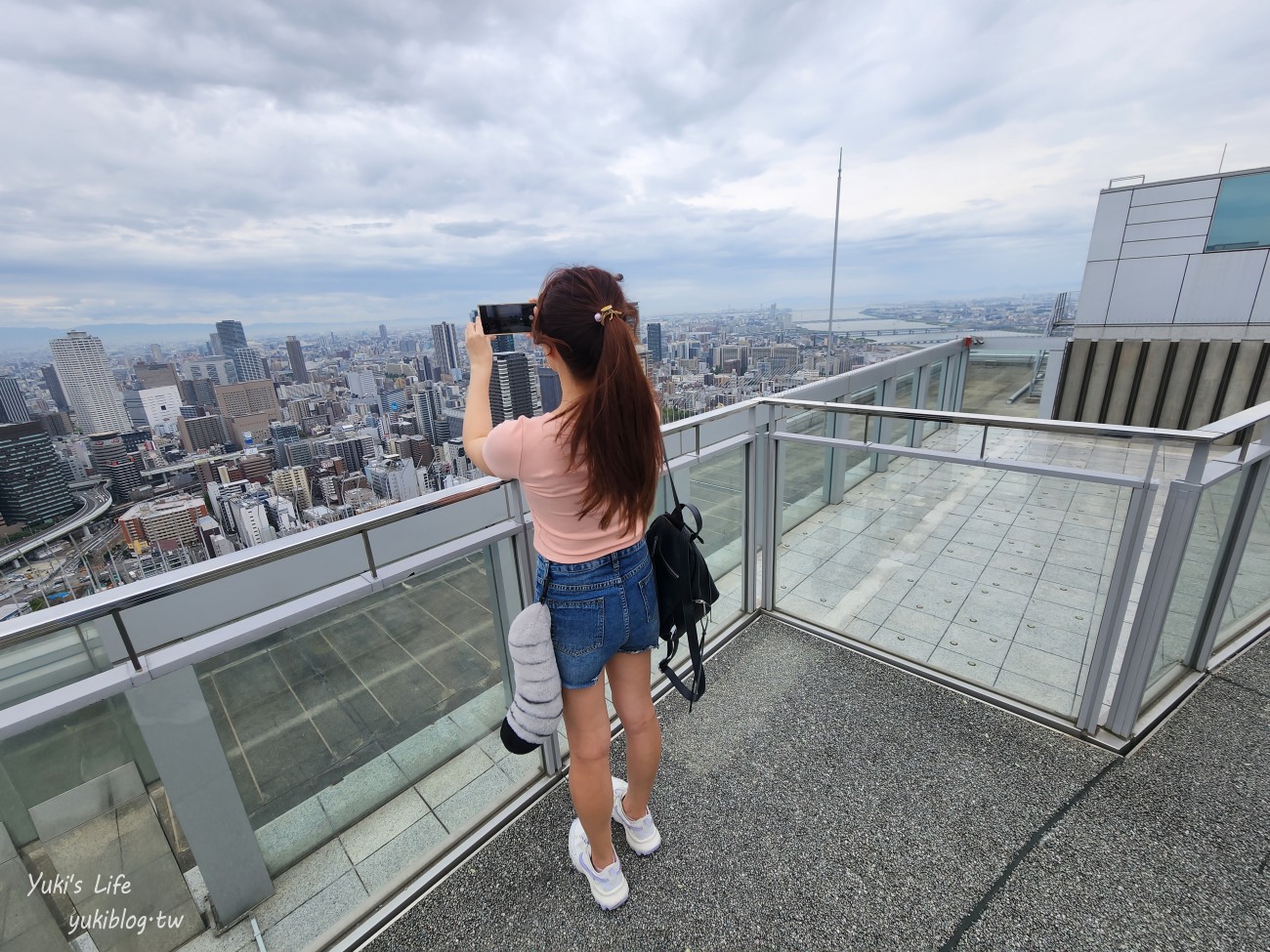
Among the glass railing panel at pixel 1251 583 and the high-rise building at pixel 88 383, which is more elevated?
the high-rise building at pixel 88 383

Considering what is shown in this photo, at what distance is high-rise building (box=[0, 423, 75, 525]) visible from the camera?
6.02 metres

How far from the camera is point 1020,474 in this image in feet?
6.96

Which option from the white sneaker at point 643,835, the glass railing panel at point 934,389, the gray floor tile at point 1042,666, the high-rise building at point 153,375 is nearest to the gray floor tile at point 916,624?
the gray floor tile at point 1042,666

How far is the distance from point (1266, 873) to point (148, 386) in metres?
13.0

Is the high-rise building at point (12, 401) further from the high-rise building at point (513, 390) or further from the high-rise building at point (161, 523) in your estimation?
the high-rise building at point (513, 390)

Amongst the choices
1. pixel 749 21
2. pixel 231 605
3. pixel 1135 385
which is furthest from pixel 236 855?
pixel 1135 385

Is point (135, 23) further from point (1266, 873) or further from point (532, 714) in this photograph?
point (1266, 873)

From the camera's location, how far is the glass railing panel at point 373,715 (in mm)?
1428

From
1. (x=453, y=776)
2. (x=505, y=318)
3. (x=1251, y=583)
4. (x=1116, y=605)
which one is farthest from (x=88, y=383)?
(x=1251, y=583)

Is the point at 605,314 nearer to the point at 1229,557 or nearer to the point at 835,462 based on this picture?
the point at 835,462

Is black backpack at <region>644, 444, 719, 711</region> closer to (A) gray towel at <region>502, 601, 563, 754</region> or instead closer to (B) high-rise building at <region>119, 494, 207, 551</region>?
(A) gray towel at <region>502, 601, 563, 754</region>

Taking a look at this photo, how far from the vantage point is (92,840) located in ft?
3.88

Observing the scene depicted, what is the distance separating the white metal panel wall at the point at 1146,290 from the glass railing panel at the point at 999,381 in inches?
96.8

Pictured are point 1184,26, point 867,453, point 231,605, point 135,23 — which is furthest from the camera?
point 1184,26
